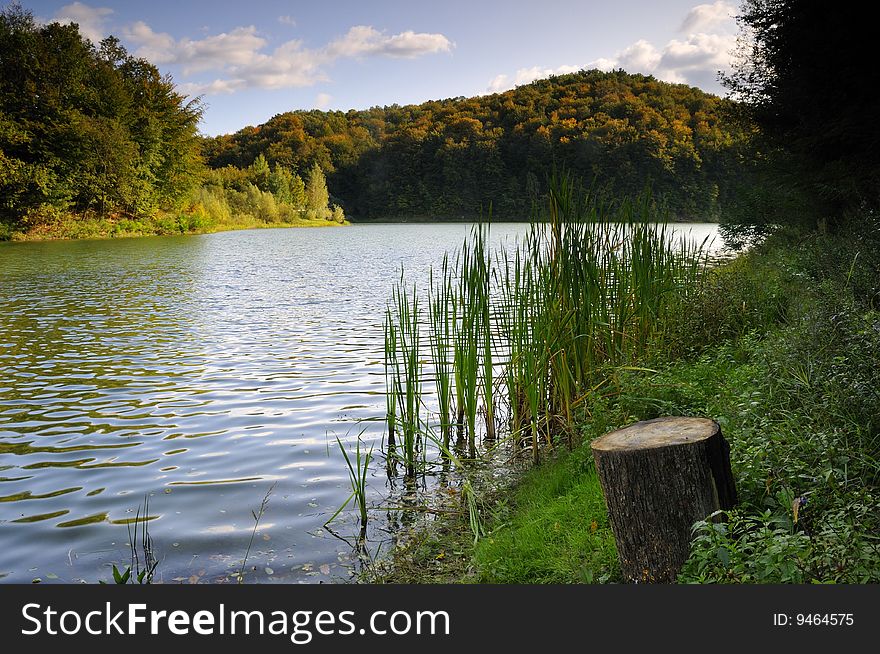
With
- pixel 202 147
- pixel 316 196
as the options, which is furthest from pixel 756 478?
pixel 316 196

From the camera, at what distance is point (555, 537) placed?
335cm

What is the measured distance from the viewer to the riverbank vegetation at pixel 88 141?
29641 mm

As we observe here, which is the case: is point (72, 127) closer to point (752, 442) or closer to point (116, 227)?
point (116, 227)

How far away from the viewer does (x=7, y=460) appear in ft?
16.1

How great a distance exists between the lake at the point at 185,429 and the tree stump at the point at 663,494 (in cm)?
145

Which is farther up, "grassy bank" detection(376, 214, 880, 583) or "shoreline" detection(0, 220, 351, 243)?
"shoreline" detection(0, 220, 351, 243)

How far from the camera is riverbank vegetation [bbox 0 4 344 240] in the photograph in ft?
97.2

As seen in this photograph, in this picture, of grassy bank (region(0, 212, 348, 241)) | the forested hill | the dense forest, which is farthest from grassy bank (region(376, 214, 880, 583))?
grassy bank (region(0, 212, 348, 241))

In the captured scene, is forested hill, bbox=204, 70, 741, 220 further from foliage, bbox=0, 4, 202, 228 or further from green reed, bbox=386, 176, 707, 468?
foliage, bbox=0, 4, 202, 228

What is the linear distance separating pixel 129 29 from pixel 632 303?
5143 centimetres

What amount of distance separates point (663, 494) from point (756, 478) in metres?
0.57

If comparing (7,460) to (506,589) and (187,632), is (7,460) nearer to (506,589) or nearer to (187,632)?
(187,632)

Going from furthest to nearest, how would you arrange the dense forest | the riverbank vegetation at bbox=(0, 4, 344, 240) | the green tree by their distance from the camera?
the green tree, the riverbank vegetation at bbox=(0, 4, 344, 240), the dense forest

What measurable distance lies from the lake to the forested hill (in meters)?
2.17
